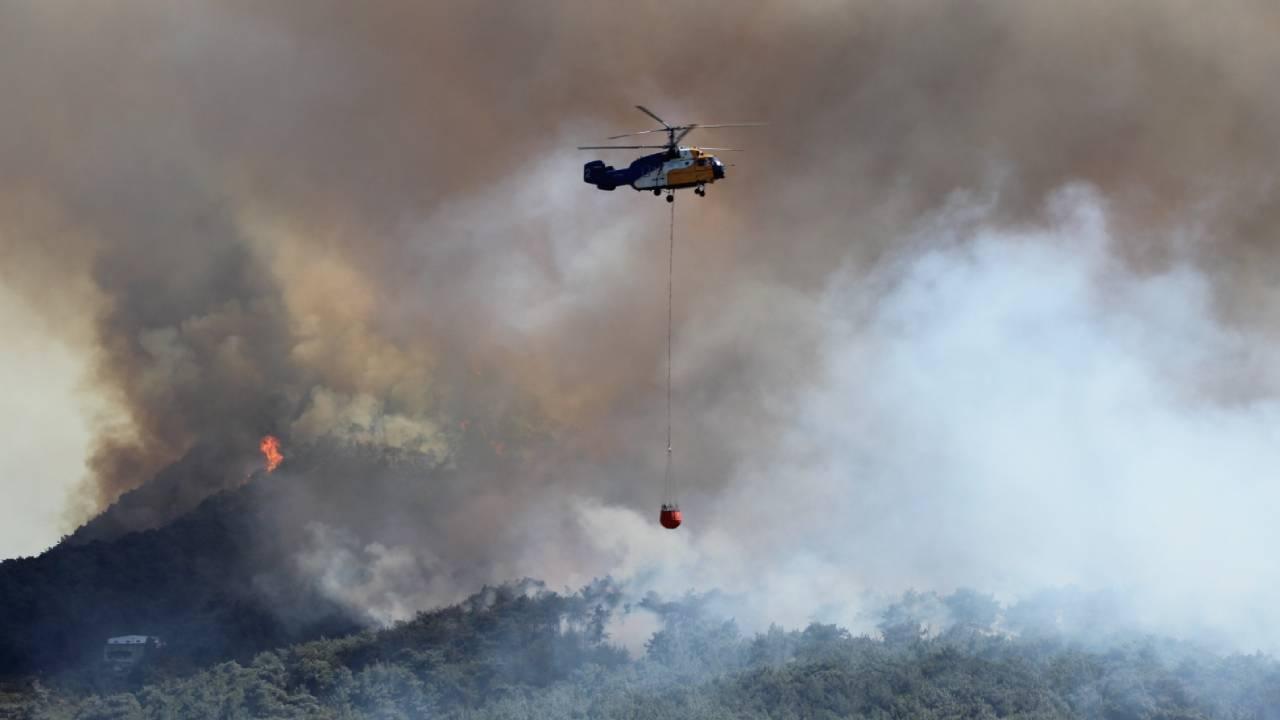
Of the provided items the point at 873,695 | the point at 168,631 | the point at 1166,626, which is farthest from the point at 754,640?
the point at 168,631

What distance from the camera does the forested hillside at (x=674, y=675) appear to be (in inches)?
3135

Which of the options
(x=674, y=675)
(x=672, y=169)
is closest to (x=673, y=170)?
(x=672, y=169)

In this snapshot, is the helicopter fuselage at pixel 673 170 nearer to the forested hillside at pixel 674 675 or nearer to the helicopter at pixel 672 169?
the helicopter at pixel 672 169

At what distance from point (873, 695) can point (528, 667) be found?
24.0 meters

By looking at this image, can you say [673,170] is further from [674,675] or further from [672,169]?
[674,675]

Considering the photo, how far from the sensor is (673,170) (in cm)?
6894

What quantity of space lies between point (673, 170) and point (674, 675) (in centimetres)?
3549

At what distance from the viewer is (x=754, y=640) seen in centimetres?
9500

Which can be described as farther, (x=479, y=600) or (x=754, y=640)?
(x=479, y=600)

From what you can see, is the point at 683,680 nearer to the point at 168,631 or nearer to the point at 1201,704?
the point at 1201,704

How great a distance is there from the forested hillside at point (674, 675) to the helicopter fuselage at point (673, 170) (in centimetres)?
3028

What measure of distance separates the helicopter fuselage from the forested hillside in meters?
30.3

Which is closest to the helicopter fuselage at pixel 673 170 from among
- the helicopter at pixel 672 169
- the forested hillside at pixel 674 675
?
the helicopter at pixel 672 169

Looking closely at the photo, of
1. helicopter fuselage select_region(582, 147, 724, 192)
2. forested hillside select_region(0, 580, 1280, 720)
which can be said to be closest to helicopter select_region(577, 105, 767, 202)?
helicopter fuselage select_region(582, 147, 724, 192)
